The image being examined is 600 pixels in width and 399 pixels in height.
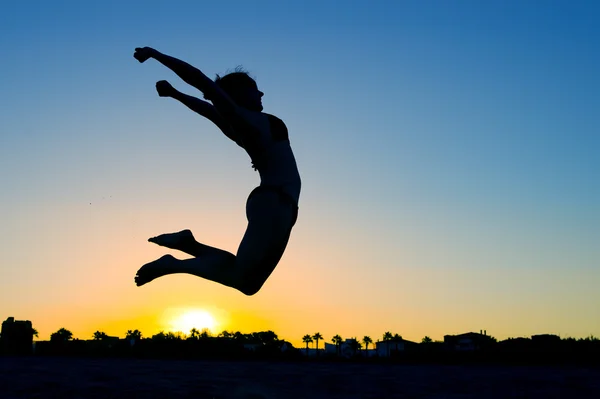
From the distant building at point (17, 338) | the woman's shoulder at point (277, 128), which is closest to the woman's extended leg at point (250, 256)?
the woman's shoulder at point (277, 128)

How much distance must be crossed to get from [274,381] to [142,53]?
5.88 m

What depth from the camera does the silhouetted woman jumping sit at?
4.87m

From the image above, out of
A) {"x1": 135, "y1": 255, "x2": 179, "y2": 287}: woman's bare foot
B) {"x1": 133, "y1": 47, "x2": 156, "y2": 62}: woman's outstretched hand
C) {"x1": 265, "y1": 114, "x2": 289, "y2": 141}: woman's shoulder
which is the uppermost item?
{"x1": 133, "y1": 47, "x2": 156, "y2": 62}: woman's outstretched hand

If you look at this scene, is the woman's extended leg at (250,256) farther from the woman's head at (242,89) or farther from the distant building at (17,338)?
the distant building at (17,338)

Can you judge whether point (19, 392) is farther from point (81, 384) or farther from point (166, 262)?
point (166, 262)

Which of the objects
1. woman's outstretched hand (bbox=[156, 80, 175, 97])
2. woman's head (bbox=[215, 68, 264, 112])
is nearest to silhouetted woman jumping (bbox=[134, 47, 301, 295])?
woman's head (bbox=[215, 68, 264, 112])

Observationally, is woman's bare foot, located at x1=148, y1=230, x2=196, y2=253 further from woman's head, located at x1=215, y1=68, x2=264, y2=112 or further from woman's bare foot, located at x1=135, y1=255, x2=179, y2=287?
woman's head, located at x1=215, y1=68, x2=264, y2=112

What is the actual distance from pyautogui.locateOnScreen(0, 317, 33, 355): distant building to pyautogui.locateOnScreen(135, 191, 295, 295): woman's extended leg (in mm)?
9402

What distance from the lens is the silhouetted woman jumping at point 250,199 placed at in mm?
4867

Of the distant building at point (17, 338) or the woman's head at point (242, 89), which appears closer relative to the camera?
the woman's head at point (242, 89)

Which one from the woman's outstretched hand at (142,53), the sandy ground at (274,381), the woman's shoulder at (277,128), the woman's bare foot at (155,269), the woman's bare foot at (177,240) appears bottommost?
the sandy ground at (274,381)

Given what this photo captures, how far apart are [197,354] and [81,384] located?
19.2ft

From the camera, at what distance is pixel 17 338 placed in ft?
45.2

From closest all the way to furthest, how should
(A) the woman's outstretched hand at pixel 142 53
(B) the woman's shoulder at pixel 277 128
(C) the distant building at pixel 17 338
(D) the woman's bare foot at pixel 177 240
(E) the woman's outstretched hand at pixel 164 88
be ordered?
(A) the woman's outstretched hand at pixel 142 53 < (B) the woman's shoulder at pixel 277 128 < (D) the woman's bare foot at pixel 177 240 < (E) the woman's outstretched hand at pixel 164 88 < (C) the distant building at pixel 17 338
